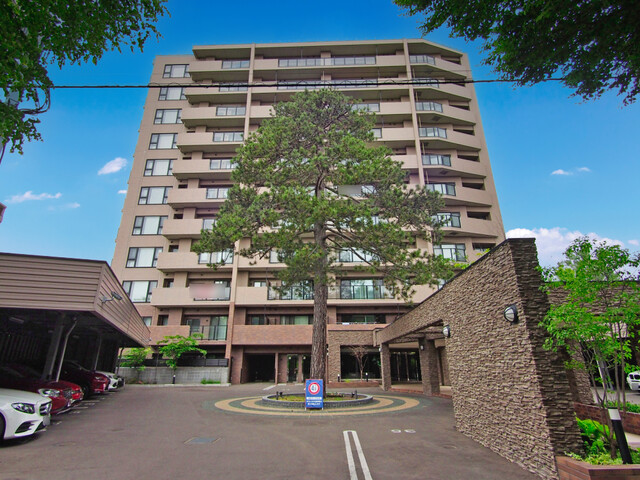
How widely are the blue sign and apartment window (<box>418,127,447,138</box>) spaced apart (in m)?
27.6

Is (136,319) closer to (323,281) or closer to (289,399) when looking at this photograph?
(289,399)

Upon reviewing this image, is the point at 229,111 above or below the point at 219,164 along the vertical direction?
above

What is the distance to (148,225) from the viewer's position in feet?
110

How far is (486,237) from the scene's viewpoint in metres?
31.5

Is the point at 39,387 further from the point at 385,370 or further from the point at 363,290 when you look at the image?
the point at 363,290

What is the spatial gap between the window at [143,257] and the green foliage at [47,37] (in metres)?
27.7

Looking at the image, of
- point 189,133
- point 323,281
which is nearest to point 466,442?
point 323,281

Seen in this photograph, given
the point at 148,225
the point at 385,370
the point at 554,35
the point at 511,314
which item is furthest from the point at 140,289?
the point at 554,35

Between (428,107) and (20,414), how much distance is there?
3591 cm

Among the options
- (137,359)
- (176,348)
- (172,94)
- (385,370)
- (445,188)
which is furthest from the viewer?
(172,94)

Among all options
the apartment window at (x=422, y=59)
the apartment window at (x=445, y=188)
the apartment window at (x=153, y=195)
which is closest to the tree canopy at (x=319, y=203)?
the apartment window at (x=445, y=188)

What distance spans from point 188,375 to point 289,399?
1547 cm

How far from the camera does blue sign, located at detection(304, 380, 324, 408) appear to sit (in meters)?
12.0

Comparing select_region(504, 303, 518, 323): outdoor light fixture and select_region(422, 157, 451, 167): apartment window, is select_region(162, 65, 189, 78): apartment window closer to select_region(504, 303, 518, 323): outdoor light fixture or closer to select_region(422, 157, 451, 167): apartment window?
select_region(422, 157, 451, 167): apartment window
